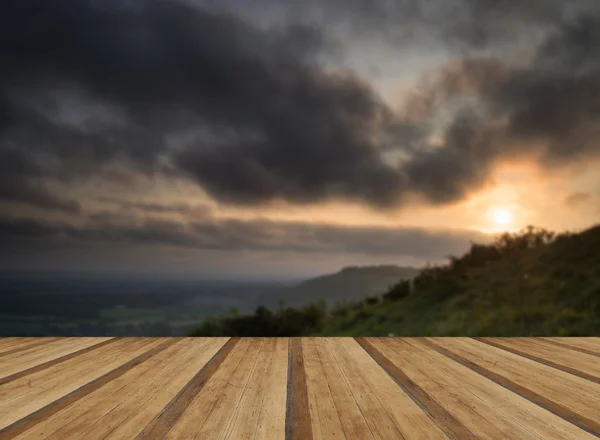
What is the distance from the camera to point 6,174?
33.6 feet

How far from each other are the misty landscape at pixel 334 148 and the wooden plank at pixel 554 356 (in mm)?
2485

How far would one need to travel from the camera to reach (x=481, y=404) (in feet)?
5.41

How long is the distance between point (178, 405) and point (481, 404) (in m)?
1.12

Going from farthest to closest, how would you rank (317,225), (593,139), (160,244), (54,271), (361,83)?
(160,244) → (54,271) → (317,225) → (361,83) → (593,139)

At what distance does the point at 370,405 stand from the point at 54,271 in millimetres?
12274

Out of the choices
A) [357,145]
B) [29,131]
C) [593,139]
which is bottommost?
[593,139]

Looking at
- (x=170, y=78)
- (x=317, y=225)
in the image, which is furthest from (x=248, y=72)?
(x=317, y=225)

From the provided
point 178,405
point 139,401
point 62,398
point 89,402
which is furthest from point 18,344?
point 178,405

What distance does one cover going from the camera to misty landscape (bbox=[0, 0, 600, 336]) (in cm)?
701

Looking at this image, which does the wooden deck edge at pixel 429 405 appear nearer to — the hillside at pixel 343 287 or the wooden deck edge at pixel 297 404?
the wooden deck edge at pixel 297 404

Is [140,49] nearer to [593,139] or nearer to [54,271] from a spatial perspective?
[54,271]

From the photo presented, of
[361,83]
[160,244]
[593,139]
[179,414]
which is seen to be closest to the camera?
[179,414]

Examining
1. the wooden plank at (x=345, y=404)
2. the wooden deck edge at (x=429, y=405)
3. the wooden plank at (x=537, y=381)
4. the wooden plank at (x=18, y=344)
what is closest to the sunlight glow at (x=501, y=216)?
the wooden plank at (x=537, y=381)

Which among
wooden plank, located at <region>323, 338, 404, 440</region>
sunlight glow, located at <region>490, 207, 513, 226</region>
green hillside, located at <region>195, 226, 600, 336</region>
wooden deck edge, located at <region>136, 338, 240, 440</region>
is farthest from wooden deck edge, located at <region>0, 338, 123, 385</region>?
sunlight glow, located at <region>490, 207, 513, 226</region>
